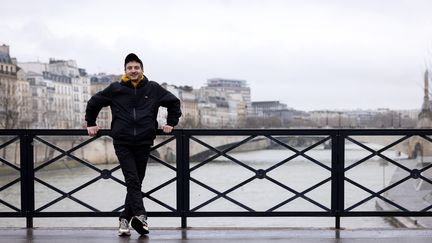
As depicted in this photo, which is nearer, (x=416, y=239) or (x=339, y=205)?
(x=416, y=239)

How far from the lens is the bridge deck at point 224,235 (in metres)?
4.92

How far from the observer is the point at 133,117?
496cm

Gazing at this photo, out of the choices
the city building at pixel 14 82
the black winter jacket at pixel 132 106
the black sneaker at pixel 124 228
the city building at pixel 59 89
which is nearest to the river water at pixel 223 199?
the black sneaker at pixel 124 228

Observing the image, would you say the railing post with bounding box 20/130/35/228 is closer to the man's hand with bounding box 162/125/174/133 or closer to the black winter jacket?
the black winter jacket

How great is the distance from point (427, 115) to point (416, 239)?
3619 centimetres

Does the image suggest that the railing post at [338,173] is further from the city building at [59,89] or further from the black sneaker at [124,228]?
the city building at [59,89]

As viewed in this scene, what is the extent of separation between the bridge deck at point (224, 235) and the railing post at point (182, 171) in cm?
31

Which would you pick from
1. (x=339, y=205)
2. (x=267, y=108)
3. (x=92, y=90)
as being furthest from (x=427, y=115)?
(x=267, y=108)

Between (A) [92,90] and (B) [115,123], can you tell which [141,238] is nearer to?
(B) [115,123]

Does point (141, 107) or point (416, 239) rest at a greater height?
point (141, 107)

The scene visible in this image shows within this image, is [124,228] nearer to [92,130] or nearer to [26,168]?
[92,130]

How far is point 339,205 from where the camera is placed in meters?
5.56

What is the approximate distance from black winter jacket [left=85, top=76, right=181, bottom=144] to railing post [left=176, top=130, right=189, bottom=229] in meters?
0.49

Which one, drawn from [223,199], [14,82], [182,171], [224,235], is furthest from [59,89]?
[224,235]
